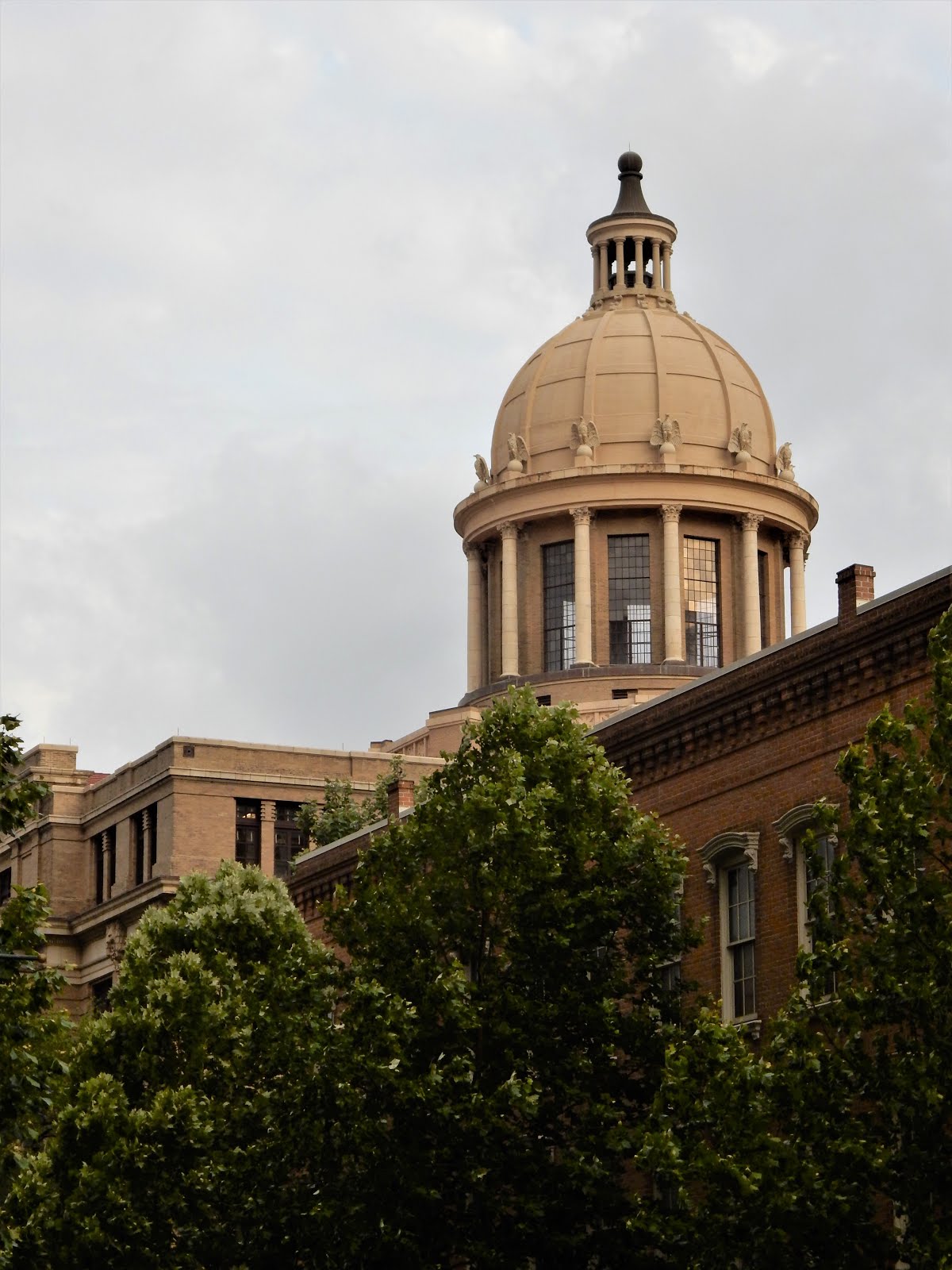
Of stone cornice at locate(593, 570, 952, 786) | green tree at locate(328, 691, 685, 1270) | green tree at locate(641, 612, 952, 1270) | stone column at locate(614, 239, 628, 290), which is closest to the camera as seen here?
green tree at locate(641, 612, 952, 1270)

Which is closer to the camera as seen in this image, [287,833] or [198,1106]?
[198,1106]

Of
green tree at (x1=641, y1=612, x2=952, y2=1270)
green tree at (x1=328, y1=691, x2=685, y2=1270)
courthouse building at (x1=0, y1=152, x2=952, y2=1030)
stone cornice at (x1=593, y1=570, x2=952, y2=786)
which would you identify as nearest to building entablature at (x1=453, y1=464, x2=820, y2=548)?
courthouse building at (x1=0, y1=152, x2=952, y2=1030)

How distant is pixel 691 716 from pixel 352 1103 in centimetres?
963

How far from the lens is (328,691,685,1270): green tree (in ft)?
130

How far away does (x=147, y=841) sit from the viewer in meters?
86.7

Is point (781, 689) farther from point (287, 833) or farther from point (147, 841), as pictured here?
point (147, 841)

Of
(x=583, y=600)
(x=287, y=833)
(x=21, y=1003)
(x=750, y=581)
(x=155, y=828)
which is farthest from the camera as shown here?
(x=750, y=581)

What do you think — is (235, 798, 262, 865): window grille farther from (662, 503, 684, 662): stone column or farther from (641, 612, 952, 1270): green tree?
(641, 612, 952, 1270): green tree

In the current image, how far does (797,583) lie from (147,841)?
2813cm

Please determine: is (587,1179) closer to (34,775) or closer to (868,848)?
(868,848)

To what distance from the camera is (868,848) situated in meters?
33.5

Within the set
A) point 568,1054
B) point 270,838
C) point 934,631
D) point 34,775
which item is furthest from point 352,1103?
point 34,775

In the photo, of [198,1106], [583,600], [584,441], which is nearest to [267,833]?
[583,600]

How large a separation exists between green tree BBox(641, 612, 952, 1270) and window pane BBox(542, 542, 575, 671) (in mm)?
64621
